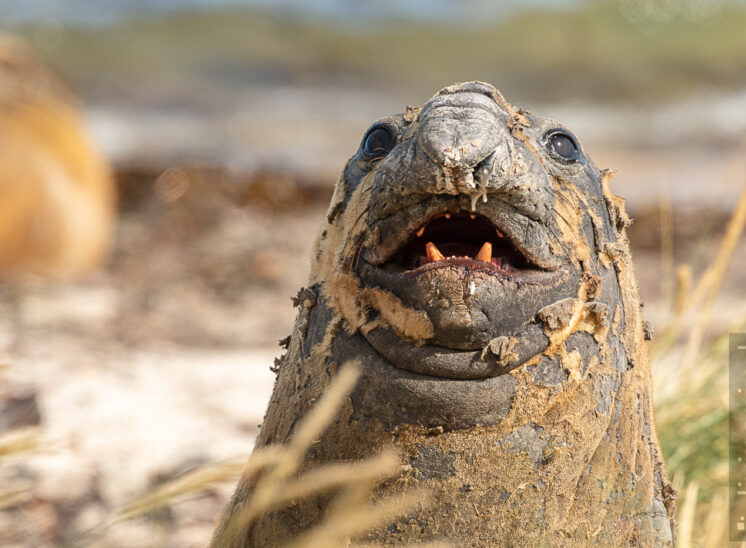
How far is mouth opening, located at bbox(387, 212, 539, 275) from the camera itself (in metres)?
1.73

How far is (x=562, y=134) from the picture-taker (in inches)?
76.2

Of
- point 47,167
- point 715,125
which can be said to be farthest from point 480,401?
point 715,125

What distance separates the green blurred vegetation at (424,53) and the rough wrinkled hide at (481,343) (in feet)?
50.2

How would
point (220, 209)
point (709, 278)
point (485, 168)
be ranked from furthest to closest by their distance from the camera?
point (220, 209) → point (709, 278) → point (485, 168)

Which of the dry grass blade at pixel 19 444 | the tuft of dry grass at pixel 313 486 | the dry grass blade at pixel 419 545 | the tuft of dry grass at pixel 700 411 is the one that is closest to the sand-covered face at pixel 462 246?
the tuft of dry grass at pixel 313 486

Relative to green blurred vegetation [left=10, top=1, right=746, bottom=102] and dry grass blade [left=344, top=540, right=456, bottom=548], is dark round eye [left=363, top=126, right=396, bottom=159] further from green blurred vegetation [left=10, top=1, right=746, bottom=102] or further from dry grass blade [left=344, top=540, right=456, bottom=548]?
green blurred vegetation [left=10, top=1, right=746, bottom=102]

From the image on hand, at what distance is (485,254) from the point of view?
1.72 m

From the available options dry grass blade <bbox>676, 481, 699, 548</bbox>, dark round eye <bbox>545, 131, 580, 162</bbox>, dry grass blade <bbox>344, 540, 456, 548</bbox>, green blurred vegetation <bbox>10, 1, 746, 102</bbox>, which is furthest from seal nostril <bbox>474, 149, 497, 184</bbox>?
green blurred vegetation <bbox>10, 1, 746, 102</bbox>

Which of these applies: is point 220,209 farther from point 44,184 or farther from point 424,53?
point 424,53

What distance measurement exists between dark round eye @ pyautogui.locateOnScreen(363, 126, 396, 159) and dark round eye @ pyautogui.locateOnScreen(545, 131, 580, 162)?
1.03 feet

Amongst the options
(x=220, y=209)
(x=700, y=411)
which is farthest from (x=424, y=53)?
(x=700, y=411)

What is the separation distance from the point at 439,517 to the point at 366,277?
1.50 feet

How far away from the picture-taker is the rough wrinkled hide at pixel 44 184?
25.1 ft

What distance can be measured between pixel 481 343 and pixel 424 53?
18805 millimetres
